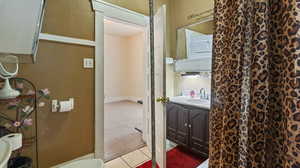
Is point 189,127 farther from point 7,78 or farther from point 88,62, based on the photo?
point 7,78

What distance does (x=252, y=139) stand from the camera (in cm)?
64

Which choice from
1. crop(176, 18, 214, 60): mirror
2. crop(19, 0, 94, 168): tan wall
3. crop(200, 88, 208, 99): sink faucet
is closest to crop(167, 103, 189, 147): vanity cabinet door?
crop(200, 88, 208, 99): sink faucet

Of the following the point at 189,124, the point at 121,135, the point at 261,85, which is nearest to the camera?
the point at 261,85

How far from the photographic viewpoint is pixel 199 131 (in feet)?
A: 6.55

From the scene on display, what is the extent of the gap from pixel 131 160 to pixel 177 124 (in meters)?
0.90

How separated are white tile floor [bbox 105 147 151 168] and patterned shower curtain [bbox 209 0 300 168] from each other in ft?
5.03

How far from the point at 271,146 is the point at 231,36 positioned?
57 centimetres

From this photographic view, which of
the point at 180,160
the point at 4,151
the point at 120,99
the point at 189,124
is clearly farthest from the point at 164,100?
the point at 120,99

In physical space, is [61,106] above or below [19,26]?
below

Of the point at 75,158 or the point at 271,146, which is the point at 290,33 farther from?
the point at 75,158

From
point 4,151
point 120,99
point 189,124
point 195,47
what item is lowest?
point 120,99

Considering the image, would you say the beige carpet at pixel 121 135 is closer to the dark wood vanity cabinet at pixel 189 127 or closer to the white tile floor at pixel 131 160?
the white tile floor at pixel 131 160

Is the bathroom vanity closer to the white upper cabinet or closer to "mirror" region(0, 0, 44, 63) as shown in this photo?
the white upper cabinet

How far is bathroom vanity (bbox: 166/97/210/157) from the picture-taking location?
6.36ft
